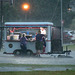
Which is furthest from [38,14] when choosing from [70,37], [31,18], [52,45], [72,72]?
[72,72]

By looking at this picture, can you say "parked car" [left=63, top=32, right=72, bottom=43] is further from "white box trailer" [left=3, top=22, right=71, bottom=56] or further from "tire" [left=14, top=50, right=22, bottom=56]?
"tire" [left=14, top=50, right=22, bottom=56]

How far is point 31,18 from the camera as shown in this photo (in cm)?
6950

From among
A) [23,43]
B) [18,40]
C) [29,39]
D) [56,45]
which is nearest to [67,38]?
[56,45]

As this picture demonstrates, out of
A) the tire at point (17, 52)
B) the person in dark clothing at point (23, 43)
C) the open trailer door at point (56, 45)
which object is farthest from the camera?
the open trailer door at point (56, 45)

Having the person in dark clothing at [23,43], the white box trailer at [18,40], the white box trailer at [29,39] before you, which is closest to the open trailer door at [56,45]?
the white box trailer at [29,39]

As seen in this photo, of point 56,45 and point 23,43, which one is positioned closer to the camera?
point 23,43

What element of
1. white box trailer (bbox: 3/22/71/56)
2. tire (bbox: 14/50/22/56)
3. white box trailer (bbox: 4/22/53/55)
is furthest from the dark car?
tire (bbox: 14/50/22/56)

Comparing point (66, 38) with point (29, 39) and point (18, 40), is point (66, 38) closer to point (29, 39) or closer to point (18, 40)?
point (29, 39)

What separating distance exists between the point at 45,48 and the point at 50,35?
94 centimetres

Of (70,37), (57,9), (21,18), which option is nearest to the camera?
(70,37)

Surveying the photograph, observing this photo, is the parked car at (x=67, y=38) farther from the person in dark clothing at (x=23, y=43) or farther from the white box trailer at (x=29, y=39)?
the person in dark clothing at (x=23, y=43)

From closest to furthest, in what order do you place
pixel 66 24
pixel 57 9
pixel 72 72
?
pixel 72 72 < pixel 57 9 < pixel 66 24

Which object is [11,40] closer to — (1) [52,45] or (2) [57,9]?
(1) [52,45]

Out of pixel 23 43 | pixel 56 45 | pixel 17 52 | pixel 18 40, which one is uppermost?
pixel 18 40
